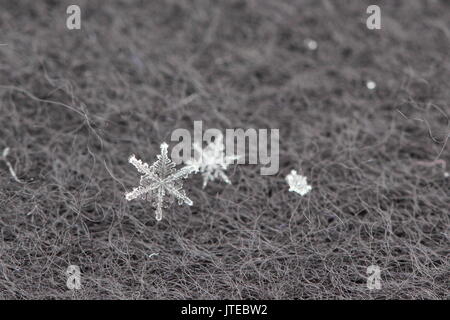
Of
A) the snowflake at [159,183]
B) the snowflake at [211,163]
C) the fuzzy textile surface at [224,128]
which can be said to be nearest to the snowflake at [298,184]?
the fuzzy textile surface at [224,128]

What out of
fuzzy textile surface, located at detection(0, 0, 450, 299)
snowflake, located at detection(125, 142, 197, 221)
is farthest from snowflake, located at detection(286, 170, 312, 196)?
snowflake, located at detection(125, 142, 197, 221)

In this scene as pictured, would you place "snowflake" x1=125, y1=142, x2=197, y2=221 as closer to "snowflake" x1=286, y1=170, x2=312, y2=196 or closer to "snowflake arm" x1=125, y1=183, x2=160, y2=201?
"snowflake arm" x1=125, y1=183, x2=160, y2=201

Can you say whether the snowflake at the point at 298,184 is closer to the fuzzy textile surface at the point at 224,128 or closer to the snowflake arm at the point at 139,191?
the fuzzy textile surface at the point at 224,128

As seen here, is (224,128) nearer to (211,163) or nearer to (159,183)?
(211,163)

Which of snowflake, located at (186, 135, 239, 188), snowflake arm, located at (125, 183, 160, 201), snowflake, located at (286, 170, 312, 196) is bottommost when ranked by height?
snowflake arm, located at (125, 183, 160, 201)
